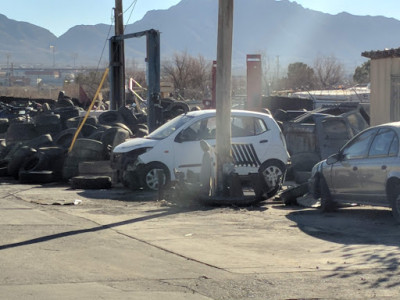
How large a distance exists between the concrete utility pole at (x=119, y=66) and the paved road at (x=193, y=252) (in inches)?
494

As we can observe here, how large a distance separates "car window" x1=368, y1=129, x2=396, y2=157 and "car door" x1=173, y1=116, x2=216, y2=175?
4796 mm

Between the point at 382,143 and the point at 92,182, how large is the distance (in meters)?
7.40

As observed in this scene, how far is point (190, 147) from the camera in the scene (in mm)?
15680

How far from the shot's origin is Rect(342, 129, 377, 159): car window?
39.1 feet

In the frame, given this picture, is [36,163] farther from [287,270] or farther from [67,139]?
[287,270]

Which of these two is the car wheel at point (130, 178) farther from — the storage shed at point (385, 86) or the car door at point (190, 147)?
the storage shed at point (385, 86)

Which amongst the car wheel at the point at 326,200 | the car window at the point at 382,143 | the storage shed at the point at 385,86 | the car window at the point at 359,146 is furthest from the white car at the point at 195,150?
the storage shed at the point at 385,86

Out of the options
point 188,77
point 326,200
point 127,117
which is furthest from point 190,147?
point 188,77

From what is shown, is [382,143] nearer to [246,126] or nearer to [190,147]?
[246,126]

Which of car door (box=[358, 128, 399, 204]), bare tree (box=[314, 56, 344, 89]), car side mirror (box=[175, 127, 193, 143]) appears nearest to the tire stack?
car side mirror (box=[175, 127, 193, 143])

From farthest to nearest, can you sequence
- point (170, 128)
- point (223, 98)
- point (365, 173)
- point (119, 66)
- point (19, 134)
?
point (119, 66), point (19, 134), point (170, 128), point (223, 98), point (365, 173)

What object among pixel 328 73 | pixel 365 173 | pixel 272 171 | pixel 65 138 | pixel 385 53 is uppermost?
pixel 328 73

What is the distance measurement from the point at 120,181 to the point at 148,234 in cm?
637

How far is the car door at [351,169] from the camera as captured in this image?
469 inches
